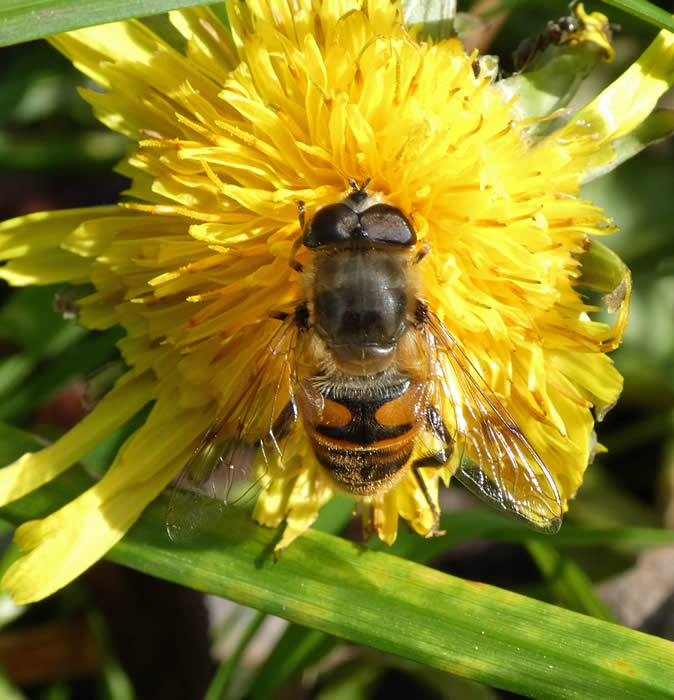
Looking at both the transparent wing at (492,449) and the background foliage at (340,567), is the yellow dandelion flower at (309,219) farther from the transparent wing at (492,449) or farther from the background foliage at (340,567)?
the background foliage at (340,567)

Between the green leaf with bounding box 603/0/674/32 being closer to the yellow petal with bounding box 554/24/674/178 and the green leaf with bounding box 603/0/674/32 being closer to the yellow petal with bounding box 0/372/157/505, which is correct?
the yellow petal with bounding box 554/24/674/178

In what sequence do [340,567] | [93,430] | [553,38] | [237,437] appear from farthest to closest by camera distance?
[93,430]
[553,38]
[340,567]
[237,437]

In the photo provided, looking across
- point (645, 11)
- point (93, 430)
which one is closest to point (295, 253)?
point (93, 430)

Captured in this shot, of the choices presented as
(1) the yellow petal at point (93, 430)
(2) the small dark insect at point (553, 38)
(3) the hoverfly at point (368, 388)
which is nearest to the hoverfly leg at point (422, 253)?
(3) the hoverfly at point (368, 388)

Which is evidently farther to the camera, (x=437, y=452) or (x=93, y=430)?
(x=93, y=430)

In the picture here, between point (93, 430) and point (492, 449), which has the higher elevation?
point (492, 449)

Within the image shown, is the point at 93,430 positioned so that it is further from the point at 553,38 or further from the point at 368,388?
the point at 553,38

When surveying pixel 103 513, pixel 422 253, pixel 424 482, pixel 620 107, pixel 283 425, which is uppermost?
pixel 620 107

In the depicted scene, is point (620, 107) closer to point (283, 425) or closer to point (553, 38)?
A: point (553, 38)

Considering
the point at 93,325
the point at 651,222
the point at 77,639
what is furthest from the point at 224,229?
the point at 651,222

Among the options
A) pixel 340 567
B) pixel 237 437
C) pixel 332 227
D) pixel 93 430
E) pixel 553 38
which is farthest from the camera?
pixel 93 430
